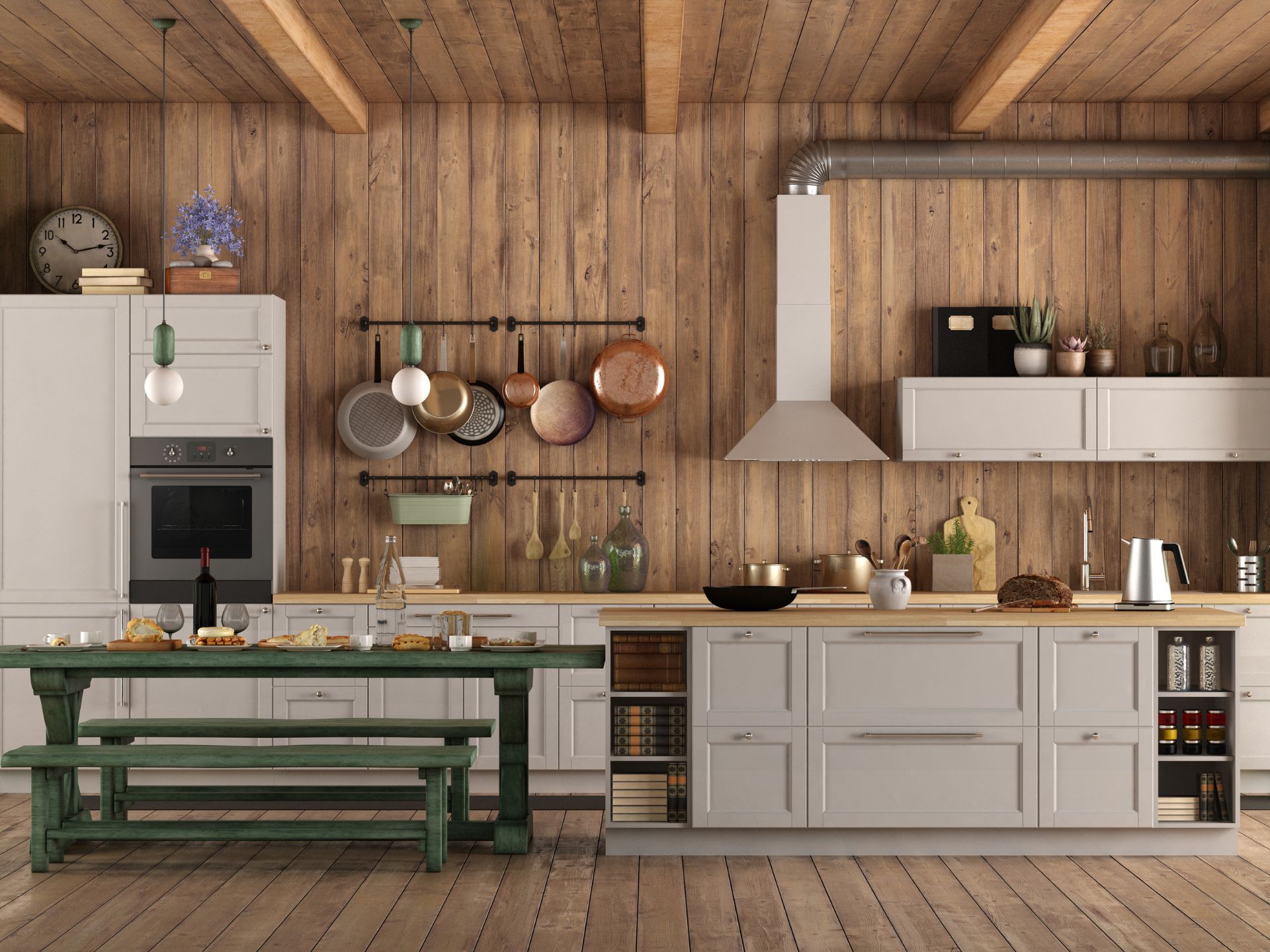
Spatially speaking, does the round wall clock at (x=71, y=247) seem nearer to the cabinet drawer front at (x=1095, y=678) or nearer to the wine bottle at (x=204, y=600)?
the wine bottle at (x=204, y=600)

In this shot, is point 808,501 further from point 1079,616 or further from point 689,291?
point 1079,616

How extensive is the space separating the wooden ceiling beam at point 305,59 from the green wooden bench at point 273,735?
2.59m

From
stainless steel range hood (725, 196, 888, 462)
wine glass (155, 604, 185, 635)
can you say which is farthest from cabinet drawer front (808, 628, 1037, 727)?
wine glass (155, 604, 185, 635)

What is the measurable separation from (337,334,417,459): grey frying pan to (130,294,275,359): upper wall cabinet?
47cm

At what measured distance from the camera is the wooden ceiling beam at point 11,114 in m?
5.51

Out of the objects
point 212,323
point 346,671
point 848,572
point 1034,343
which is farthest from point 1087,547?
point 212,323

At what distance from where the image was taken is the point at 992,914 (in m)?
3.61

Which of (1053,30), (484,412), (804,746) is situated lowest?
(804,746)

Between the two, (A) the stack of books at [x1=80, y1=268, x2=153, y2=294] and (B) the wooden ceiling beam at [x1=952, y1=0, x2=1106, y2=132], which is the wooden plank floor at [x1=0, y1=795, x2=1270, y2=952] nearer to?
(A) the stack of books at [x1=80, y1=268, x2=153, y2=294]

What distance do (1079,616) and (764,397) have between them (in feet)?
6.47

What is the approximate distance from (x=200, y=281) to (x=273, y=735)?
216 centimetres

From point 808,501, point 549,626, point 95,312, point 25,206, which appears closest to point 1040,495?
point 808,501

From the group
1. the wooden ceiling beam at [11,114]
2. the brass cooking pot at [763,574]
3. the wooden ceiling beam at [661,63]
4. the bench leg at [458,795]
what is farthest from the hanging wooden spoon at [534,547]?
the wooden ceiling beam at [11,114]

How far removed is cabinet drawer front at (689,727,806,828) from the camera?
4.19 metres
